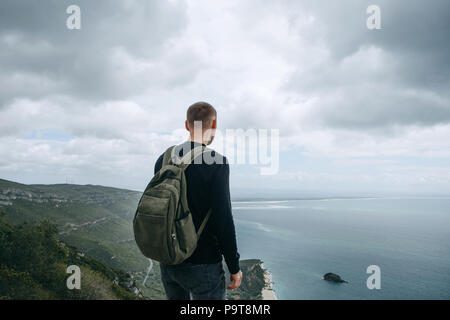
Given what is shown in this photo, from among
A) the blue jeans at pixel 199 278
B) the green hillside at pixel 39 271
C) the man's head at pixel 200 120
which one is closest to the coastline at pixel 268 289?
the green hillside at pixel 39 271

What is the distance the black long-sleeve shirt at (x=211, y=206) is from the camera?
2.42m

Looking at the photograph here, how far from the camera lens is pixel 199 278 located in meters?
2.44

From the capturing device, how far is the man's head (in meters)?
2.65

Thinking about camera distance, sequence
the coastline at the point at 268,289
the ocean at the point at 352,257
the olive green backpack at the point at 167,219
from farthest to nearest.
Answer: the ocean at the point at 352,257, the coastline at the point at 268,289, the olive green backpack at the point at 167,219

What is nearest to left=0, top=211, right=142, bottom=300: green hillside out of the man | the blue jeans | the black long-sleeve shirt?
the blue jeans

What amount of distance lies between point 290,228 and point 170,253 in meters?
153

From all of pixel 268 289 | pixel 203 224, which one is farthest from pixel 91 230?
pixel 203 224

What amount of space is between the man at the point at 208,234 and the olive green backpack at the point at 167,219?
0.10 m

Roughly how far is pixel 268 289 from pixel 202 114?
240 ft

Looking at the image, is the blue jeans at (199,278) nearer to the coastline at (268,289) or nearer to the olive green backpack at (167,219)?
the olive green backpack at (167,219)

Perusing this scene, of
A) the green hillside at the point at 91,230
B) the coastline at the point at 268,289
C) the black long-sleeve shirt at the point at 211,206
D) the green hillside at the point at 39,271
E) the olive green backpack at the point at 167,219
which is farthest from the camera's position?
the green hillside at the point at 91,230

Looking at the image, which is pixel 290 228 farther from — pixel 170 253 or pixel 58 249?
pixel 170 253

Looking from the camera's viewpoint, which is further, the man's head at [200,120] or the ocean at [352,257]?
the ocean at [352,257]
